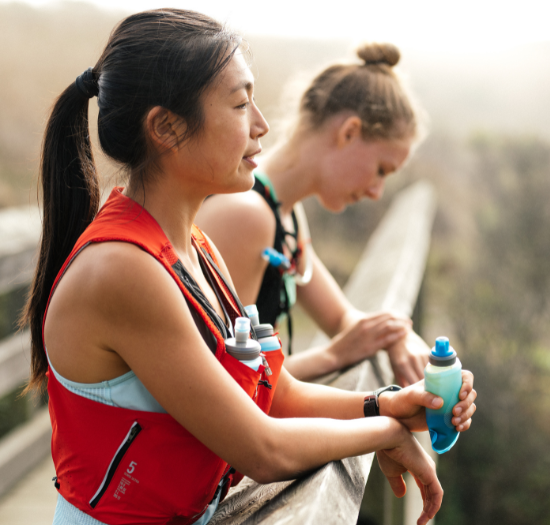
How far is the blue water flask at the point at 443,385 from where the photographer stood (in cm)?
110

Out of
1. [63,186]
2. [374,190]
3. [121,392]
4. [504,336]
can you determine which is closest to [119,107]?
[63,186]

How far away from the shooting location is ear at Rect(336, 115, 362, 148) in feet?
6.84

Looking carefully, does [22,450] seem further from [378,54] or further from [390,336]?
[378,54]

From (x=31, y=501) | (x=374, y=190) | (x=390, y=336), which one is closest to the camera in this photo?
(x=390, y=336)

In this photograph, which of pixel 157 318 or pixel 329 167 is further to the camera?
pixel 329 167

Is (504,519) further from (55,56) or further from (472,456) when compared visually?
(55,56)

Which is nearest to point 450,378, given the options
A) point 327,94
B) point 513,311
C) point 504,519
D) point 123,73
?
point 123,73

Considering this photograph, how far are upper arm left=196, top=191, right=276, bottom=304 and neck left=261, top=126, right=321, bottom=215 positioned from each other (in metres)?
0.36

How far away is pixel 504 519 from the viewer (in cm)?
1108

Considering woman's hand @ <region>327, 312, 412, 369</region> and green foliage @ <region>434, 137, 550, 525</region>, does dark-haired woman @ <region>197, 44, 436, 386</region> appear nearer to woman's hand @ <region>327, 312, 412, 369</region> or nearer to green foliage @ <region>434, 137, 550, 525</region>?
woman's hand @ <region>327, 312, 412, 369</region>

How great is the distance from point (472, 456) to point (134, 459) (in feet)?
39.5

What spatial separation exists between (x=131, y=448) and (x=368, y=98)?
156 cm

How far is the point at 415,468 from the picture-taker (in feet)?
3.78

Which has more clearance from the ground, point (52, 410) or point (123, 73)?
point (123, 73)
